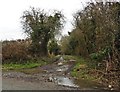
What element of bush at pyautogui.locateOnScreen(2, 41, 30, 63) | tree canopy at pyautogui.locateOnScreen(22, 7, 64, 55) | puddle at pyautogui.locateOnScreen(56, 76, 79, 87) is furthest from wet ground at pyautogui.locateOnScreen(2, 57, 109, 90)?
tree canopy at pyautogui.locateOnScreen(22, 7, 64, 55)

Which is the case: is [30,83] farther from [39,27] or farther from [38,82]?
[39,27]

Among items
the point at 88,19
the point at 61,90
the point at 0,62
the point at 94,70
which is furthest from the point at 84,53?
the point at 61,90

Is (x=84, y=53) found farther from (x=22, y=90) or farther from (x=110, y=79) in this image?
(x=22, y=90)

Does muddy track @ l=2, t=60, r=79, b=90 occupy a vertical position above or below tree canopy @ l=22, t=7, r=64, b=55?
below

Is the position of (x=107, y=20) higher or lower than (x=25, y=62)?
higher

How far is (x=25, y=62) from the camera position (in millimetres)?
38438

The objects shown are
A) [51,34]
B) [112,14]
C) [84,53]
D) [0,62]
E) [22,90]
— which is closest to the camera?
[22,90]

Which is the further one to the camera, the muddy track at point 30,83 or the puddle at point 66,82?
the puddle at point 66,82

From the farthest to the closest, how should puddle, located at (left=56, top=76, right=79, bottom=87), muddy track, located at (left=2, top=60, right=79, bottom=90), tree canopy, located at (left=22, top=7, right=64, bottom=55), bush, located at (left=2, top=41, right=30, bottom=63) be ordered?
tree canopy, located at (left=22, top=7, right=64, bottom=55), bush, located at (left=2, top=41, right=30, bottom=63), puddle, located at (left=56, top=76, right=79, bottom=87), muddy track, located at (left=2, top=60, right=79, bottom=90)

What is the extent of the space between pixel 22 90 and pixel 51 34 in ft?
102

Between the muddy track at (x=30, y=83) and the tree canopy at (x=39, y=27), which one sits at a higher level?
the tree canopy at (x=39, y=27)

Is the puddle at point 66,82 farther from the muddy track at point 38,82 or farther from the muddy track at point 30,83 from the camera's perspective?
the muddy track at point 30,83

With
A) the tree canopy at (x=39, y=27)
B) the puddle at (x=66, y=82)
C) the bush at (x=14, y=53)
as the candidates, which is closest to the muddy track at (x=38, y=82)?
the puddle at (x=66, y=82)

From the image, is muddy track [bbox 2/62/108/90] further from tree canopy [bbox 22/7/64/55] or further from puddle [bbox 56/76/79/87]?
tree canopy [bbox 22/7/64/55]
